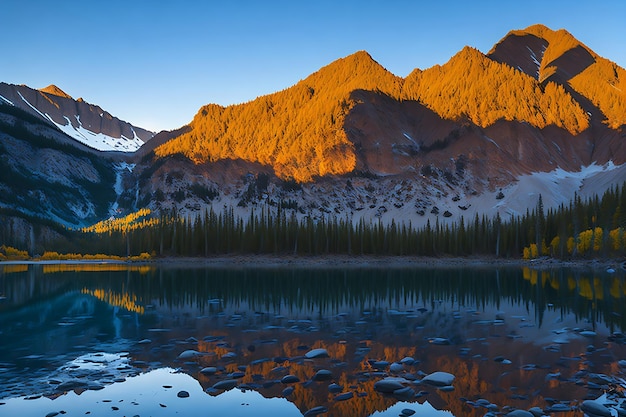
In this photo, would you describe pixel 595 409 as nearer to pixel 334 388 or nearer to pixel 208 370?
pixel 334 388

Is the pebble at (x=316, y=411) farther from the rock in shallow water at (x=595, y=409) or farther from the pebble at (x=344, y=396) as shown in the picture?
the rock in shallow water at (x=595, y=409)

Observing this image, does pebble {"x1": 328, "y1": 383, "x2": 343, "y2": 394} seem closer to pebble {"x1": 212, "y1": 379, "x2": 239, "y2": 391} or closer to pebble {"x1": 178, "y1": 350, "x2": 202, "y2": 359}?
pebble {"x1": 212, "y1": 379, "x2": 239, "y2": 391}

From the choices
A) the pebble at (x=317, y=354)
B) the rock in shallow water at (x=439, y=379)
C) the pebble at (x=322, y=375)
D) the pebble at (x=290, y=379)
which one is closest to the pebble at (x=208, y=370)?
the pebble at (x=290, y=379)

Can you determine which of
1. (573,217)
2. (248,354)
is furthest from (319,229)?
(248,354)

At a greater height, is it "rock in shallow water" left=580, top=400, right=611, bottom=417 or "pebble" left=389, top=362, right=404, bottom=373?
"rock in shallow water" left=580, top=400, right=611, bottom=417

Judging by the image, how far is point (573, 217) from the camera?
417ft

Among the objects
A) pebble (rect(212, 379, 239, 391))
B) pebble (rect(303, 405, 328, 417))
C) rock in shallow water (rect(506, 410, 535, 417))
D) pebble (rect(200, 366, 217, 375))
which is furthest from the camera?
pebble (rect(200, 366, 217, 375))

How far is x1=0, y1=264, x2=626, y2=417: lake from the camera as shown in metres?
16.1

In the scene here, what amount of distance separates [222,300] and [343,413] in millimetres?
33860

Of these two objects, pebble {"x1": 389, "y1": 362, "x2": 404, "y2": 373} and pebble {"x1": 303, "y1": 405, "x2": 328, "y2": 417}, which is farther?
pebble {"x1": 389, "y1": 362, "x2": 404, "y2": 373}

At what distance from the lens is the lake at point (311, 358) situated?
1606 cm

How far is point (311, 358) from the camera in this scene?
22.3 metres

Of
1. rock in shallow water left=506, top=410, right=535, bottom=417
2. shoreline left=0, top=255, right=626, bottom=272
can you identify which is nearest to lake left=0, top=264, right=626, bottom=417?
rock in shallow water left=506, top=410, right=535, bottom=417

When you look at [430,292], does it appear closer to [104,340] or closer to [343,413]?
[104,340]
